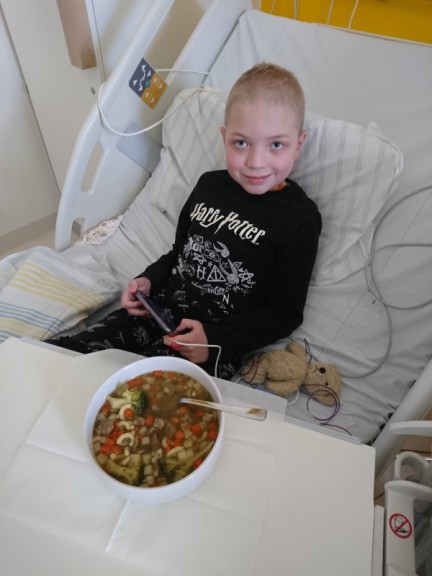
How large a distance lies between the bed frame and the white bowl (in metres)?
0.64

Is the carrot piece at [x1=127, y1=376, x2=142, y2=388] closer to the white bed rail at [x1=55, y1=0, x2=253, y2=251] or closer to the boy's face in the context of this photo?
the boy's face

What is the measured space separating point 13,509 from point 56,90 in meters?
1.62

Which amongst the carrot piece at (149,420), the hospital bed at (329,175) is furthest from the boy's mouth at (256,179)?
the carrot piece at (149,420)

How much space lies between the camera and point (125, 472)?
0.52 meters

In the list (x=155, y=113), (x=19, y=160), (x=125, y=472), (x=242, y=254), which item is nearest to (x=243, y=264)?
(x=242, y=254)

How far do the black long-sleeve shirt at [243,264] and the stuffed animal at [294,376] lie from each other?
0.21ft

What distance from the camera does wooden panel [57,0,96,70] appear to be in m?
1.21

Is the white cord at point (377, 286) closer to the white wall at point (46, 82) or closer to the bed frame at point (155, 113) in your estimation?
the bed frame at point (155, 113)

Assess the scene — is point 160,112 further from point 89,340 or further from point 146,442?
point 146,442

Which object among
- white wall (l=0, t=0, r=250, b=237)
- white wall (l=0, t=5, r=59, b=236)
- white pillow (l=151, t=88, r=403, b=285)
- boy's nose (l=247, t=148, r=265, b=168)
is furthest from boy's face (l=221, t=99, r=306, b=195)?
white wall (l=0, t=5, r=59, b=236)

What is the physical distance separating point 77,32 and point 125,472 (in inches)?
52.9

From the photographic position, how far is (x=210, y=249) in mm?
1052

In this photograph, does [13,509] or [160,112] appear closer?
[13,509]

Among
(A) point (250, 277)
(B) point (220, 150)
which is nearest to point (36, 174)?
(B) point (220, 150)
